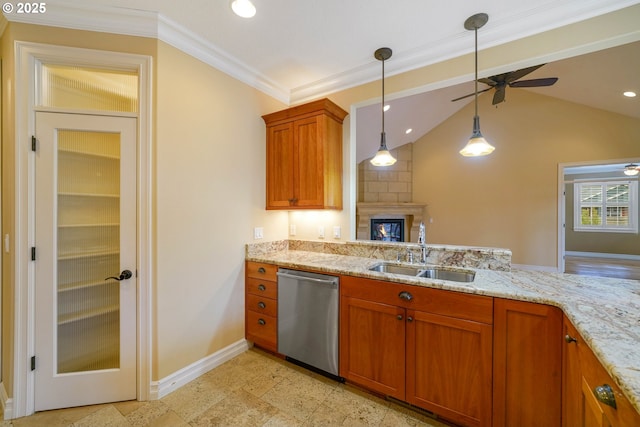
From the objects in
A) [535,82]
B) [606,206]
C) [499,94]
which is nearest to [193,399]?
[499,94]

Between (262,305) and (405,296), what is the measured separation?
1.39 m

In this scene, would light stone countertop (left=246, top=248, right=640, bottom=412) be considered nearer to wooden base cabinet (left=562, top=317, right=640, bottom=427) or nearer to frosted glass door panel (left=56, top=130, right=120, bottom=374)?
wooden base cabinet (left=562, top=317, right=640, bottom=427)

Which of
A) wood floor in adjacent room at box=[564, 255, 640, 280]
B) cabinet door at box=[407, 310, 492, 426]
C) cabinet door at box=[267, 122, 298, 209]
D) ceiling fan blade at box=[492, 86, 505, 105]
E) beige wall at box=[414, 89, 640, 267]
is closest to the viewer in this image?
cabinet door at box=[407, 310, 492, 426]

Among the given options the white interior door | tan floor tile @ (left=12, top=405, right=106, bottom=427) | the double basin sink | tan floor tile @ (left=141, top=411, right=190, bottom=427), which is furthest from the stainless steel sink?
tan floor tile @ (left=12, top=405, right=106, bottom=427)

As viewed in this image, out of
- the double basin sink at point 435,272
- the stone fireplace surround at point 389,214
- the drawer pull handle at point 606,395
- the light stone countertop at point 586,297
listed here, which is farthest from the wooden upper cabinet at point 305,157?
the stone fireplace surround at point 389,214

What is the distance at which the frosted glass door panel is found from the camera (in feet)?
5.94

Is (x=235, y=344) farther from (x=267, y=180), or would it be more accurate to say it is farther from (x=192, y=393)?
(x=267, y=180)

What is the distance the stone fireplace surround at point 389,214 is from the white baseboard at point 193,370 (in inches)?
141

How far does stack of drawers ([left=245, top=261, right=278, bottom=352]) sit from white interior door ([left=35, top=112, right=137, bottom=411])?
3.12 feet

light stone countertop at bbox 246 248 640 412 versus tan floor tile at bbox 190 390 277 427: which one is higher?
light stone countertop at bbox 246 248 640 412

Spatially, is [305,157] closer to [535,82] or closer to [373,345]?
[373,345]

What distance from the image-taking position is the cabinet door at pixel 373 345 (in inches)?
69.3

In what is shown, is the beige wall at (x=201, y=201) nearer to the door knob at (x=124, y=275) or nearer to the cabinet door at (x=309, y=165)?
the door knob at (x=124, y=275)

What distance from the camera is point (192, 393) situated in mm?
1961
